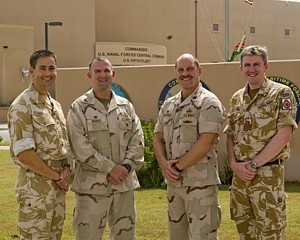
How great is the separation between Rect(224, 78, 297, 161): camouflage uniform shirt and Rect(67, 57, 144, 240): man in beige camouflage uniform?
0.92 m

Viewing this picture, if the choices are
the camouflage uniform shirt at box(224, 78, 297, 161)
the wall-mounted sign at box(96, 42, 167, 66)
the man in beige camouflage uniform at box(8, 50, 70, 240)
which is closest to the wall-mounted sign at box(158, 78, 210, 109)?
the camouflage uniform shirt at box(224, 78, 297, 161)

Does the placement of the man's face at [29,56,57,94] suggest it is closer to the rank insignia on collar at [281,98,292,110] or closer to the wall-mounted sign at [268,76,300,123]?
the rank insignia on collar at [281,98,292,110]

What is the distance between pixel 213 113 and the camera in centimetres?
441

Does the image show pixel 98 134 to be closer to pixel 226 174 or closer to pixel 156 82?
pixel 226 174

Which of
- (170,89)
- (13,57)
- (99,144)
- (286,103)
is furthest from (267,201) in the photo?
(13,57)

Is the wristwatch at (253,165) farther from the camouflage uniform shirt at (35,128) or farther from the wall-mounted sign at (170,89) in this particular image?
the wall-mounted sign at (170,89)

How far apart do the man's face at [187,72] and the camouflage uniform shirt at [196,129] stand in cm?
10

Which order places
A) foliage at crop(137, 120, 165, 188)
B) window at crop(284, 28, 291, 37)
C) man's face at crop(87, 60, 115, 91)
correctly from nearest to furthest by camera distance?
man's face at crop(87, 60, 115, 91)
foliage at crop(137, 120, 165, 188)
window at crop(284, 28, 291, 37)

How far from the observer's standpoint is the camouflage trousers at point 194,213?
4.36 m

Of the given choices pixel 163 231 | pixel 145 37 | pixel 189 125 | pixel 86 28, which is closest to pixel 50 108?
pixel 189 125

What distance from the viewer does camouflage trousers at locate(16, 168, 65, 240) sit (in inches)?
165

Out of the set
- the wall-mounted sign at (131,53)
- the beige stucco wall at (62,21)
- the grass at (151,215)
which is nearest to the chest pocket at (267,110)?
the grass at (151,215)

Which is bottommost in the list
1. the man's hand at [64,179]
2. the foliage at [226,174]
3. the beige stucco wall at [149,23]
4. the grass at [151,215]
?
the grass at [151,215]

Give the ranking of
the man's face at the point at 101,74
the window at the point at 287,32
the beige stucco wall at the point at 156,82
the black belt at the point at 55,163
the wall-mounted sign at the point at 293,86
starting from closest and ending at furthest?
the black belt at the point at 55,163, the man's face at the point at 101,74, the wall-mounted sign at the point at 293,86, the beige stucco wall at the point at 156,82, the window at the point at 287,32
